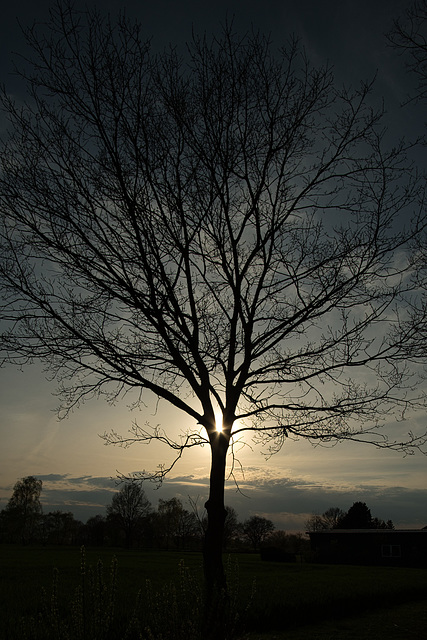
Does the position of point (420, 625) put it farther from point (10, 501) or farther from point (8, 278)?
point (10, 501)

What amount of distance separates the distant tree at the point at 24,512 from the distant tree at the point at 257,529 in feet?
121

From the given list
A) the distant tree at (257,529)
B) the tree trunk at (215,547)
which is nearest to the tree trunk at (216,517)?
the tree trunk at (215,547)

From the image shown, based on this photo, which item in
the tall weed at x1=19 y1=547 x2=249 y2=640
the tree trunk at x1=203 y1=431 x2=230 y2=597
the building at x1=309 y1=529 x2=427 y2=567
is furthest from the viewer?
the building at x1=309 y1=529 x2=427 y2=567

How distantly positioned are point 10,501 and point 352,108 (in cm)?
8657

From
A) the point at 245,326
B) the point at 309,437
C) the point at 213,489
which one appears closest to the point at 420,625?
the point at 309,437

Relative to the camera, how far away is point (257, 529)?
82.4 m

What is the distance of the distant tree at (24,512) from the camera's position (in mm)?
76438

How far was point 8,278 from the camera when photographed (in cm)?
586

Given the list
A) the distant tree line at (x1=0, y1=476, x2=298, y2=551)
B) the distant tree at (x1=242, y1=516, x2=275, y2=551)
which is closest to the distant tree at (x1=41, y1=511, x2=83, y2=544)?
the distant tree line at (x1=0, y1=476, x2=298, y2=551)

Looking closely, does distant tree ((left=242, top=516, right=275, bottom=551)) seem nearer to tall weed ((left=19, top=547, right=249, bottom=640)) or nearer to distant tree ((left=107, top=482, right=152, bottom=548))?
distant tree ((left=107, top=482, right=152, bottom=548))

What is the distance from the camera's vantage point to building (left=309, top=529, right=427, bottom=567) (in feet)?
127

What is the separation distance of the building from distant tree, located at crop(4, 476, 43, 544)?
176ft

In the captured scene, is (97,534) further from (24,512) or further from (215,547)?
(215,547)

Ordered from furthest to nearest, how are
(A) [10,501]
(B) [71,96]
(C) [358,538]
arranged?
(A) [10,501] < (C) [358,538] < (B) [71,96]
